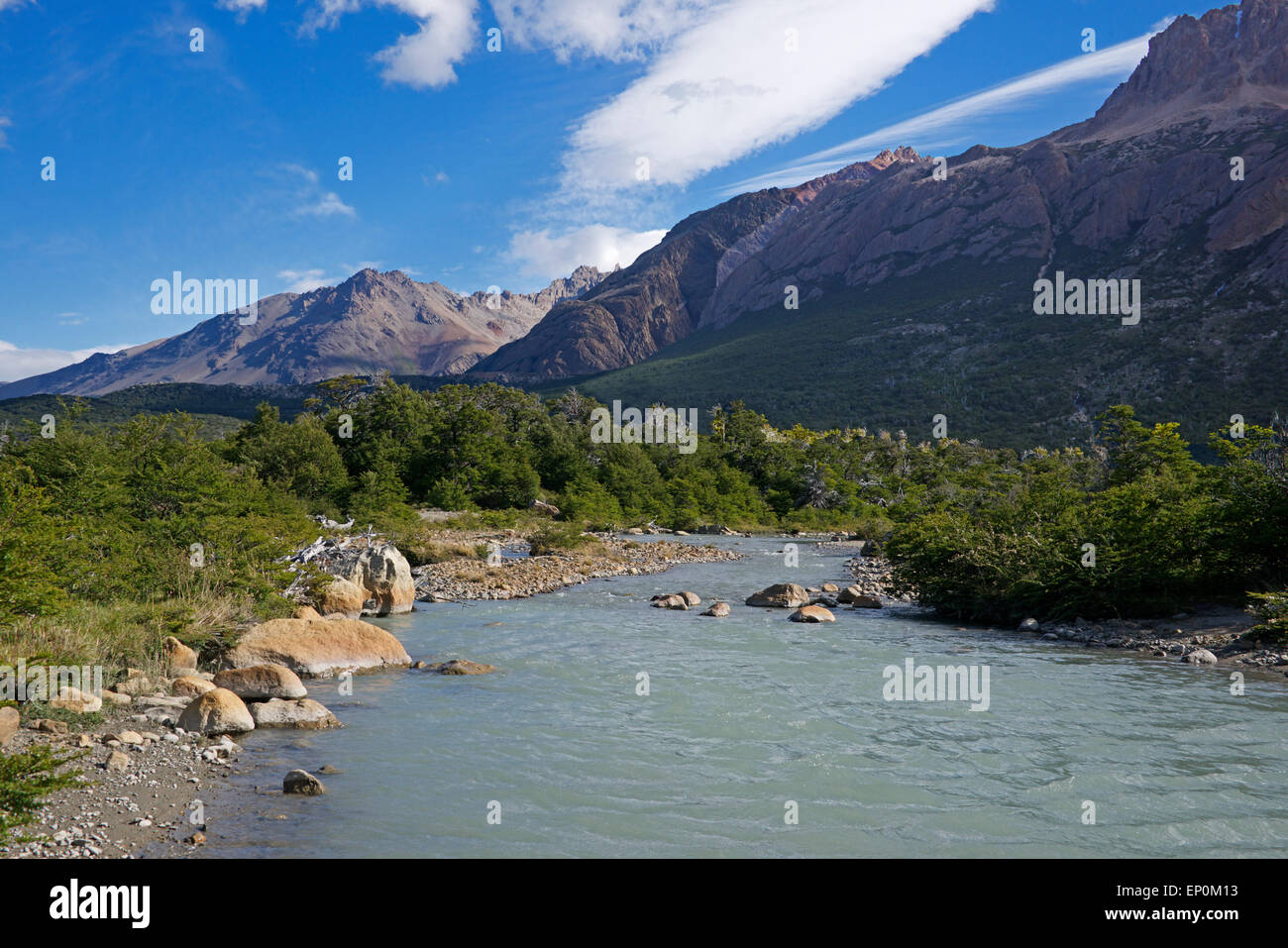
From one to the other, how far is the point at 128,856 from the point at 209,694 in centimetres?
412

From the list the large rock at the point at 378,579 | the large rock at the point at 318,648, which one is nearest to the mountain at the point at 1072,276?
the large rock at the point at 378,579

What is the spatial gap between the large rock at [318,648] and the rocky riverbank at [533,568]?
8219 millimetres

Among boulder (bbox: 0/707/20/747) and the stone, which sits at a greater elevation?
boulder (bbox: 0/707/20/747)

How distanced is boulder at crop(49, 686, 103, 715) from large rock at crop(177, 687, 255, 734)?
0.99m

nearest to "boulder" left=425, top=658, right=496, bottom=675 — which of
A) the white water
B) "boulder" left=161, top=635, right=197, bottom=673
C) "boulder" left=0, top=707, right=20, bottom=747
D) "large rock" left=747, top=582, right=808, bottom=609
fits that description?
the white water

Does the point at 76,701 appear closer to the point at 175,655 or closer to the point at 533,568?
the point at 175,655

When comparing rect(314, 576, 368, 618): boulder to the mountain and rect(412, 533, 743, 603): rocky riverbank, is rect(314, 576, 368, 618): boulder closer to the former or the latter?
rect(412, 533, 743, 603): rocky riverbank

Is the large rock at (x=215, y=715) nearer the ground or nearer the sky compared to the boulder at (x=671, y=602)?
nearer the sky

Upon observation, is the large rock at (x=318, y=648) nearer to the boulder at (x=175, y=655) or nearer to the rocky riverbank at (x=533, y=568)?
the boulder at (x=175, y=655)

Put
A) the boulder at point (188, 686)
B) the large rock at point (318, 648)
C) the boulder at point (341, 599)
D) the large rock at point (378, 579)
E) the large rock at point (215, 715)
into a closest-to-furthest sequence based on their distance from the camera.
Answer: the large rock at point (215, 715), the boulder at point (188, 686), the large rock at point (318, 648), the boulder at point (341, 599), the large rock at point (378, 579)

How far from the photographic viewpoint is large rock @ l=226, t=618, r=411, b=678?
1367cm

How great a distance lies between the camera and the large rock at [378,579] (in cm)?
2030

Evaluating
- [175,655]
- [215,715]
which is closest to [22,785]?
[215,715]
